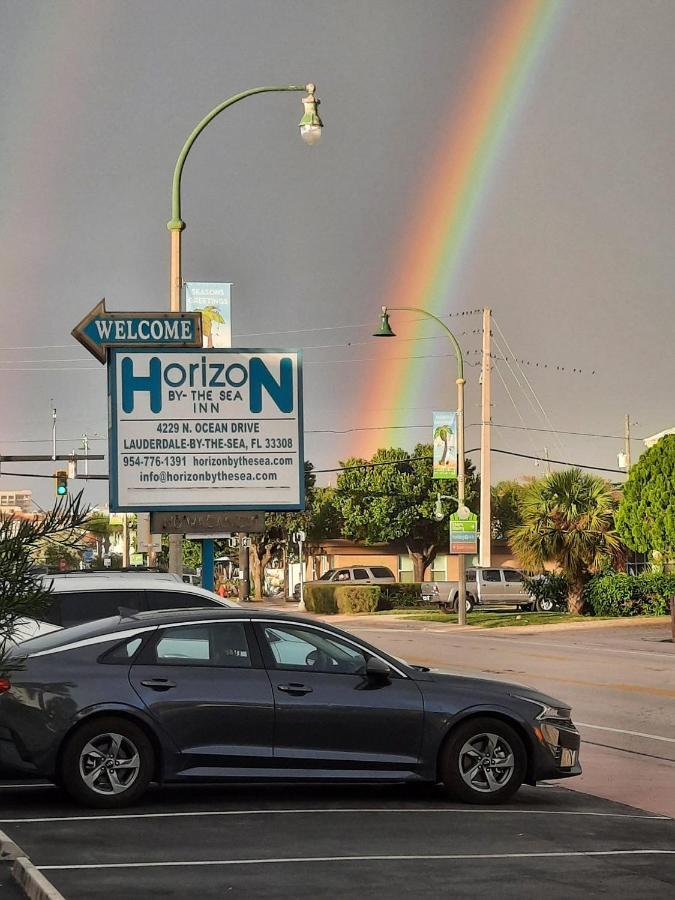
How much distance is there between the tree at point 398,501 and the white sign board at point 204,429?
60835 millimetres

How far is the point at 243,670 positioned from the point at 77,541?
3553 millimetres

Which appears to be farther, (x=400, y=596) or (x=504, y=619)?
(x=400, y=596)

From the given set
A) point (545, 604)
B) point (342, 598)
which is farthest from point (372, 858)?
point (342, 598)

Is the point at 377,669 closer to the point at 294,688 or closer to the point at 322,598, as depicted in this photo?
the point at 294,688

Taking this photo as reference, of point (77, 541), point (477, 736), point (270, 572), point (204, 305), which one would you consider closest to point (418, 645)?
point (204, 305)

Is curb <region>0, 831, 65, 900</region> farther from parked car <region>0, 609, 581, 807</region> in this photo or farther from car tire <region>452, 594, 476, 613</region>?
car tire <region>452, 594, 476, 613</region>

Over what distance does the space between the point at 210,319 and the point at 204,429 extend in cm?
725

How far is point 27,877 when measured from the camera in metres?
7.05

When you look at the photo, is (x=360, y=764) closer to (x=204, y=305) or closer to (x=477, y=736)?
(x=477, y=736)

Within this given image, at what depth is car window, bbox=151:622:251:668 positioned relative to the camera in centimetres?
1068

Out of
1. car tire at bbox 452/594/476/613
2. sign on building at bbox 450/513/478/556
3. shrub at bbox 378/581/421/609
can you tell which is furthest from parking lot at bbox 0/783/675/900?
shrub at bbox 378/581/421/609

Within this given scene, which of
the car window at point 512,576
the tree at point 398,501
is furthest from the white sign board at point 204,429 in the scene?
the tree at point 398,501

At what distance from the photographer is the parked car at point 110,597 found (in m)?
14.1

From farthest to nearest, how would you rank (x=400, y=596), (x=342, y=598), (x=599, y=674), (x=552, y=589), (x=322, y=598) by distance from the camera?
(x=400, y=596) → (x=322, y=598) → (x=342, y=598) → (x=552, y=589) → (x=599, y=674)
